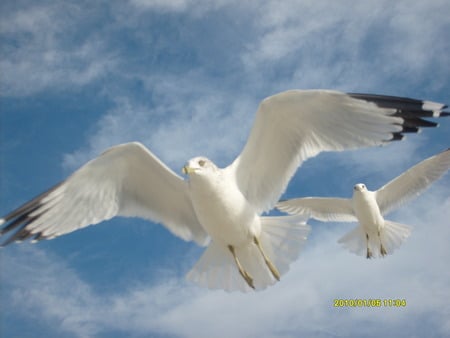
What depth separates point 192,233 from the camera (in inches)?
182

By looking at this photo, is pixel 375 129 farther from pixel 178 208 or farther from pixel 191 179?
pixel 178 208

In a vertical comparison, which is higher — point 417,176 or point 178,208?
point 417,176

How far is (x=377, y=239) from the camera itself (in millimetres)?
7109

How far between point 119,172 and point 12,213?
799 millimetres

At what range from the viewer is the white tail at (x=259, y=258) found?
4363 mm

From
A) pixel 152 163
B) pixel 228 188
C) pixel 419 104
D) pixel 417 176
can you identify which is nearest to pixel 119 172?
pixel 152 163

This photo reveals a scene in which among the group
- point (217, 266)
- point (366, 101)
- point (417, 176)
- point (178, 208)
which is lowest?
point (217, 266)

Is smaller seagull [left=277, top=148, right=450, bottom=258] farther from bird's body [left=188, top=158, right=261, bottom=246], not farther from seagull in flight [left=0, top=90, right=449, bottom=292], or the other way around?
bird's body [left=188, top=158, right=261, bottom=246]

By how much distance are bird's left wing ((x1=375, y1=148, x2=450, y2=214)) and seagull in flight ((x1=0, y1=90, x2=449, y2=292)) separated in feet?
10.6

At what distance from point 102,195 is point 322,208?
3.67 meters

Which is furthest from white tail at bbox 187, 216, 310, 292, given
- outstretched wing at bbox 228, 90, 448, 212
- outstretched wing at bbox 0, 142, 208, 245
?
outstretched wing at bbox 0, 142, 208, 245

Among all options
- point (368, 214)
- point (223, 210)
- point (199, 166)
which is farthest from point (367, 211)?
point (199, 166)

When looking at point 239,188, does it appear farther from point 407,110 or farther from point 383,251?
point 383,251

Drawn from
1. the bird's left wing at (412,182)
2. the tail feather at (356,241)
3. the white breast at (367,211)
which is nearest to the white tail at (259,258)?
the white breast at (367,211)
